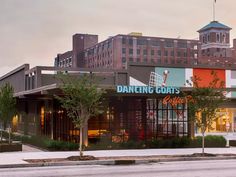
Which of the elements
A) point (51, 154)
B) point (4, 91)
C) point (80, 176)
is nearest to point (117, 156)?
point (51, 154)

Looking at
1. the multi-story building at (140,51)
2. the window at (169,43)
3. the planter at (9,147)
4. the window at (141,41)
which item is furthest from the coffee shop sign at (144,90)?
the window at (169,43)

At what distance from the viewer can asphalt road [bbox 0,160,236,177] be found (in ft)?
73.7

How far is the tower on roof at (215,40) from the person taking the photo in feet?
612

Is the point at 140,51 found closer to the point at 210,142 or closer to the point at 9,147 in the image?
the point at 210,142

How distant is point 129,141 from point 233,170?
1457cm

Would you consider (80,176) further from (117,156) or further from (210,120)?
(210,120)

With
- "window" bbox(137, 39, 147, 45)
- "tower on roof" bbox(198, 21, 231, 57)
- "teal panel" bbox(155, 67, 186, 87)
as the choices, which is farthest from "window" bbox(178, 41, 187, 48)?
"teal panel" bbox(155, 67, 186, 87)

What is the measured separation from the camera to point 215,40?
19038 centimetres

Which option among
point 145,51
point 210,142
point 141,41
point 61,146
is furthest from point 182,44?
point 61,146

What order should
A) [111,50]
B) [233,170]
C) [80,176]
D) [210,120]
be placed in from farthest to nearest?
[111,50] < [210,120] < [233,170] < [80,176]

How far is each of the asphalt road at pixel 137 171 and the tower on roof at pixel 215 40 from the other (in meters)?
159

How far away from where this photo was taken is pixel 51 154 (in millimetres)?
32594

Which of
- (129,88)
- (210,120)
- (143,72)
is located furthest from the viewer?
(143,72)

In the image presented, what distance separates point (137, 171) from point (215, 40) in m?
172
